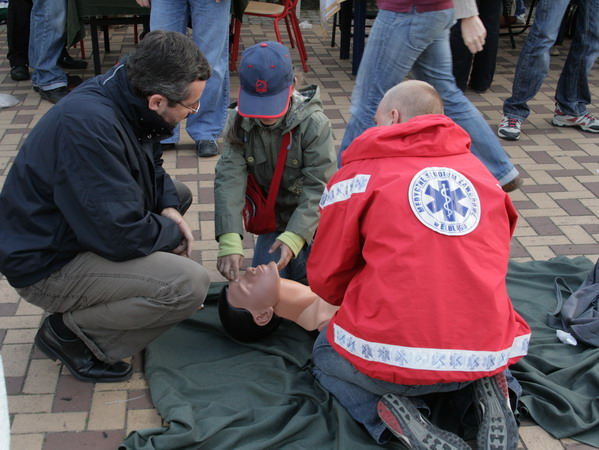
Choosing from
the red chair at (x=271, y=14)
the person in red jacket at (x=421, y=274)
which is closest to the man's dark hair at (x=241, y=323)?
the person in red jacket at (x=421, y=274)

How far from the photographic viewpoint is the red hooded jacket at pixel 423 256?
206cm

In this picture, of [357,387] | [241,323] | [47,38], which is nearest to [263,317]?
[241,323]

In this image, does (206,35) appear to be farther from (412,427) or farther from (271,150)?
(412,427)

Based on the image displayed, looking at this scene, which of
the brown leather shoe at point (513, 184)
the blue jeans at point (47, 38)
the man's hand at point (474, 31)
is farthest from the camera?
the blue jeans at point (47, 38)

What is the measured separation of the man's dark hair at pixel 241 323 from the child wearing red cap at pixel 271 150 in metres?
0.13

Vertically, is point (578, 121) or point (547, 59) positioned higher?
point (547, 59)

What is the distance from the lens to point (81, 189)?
2246 mm

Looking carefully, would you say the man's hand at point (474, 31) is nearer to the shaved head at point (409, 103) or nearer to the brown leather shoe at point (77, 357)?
the shaved head at point (409, 103)

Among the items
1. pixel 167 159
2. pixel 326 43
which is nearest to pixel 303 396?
pixel 167 159

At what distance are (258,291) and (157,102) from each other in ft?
2.57

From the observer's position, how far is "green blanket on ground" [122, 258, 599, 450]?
2307mm

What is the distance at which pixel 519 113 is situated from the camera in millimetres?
4992

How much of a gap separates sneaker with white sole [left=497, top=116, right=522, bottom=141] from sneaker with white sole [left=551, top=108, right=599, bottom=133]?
1.20 ft

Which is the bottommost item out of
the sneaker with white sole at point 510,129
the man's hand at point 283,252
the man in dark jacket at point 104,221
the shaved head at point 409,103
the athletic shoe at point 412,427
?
the sneaker with white sole at point 510,129
